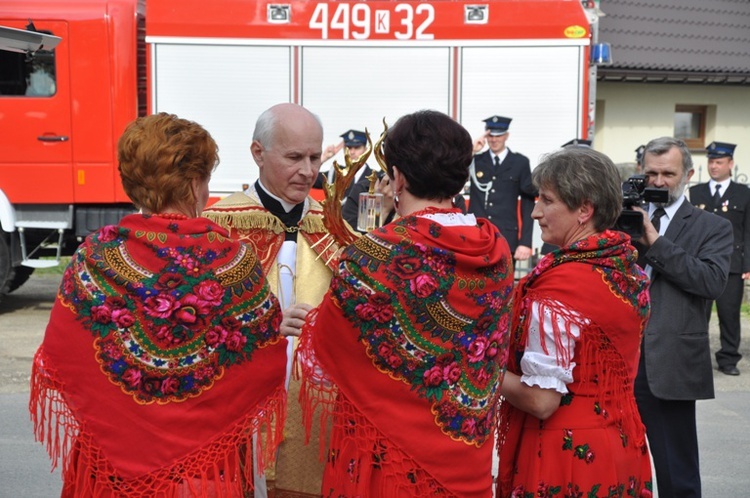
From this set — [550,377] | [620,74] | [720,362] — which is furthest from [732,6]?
[550,377]

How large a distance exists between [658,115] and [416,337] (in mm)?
16694

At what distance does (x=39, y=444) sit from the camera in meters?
5.82

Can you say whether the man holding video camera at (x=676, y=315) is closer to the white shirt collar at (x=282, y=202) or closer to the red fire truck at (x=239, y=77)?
the white shirt collar at (x=282, y=202)

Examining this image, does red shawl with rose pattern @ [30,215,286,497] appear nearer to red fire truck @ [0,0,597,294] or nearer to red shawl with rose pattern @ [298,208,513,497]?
red shawl with rose pattern @ [298,208,513,497]

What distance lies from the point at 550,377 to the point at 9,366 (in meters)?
6.29

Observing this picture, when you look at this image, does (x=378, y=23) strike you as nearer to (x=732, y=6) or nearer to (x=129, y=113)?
(x=129, y=113)

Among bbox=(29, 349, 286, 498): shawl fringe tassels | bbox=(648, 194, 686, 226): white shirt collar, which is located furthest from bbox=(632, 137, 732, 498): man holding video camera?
bbox=(29, 349, 286, 498): shawl fringe tassels

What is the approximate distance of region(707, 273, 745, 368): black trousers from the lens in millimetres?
8195

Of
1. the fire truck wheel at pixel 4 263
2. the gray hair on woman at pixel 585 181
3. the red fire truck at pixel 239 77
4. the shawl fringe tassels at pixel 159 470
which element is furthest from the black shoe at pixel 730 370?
the fire truck wheel at pixel 4 263

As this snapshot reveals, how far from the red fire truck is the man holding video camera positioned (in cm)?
649

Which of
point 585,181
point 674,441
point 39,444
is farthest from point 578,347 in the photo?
point 39,444

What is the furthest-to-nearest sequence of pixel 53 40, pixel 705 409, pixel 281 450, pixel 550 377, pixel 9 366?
pixel 9 366 → pixel 705 409 → pixel 53 40 → pixel 281 450 → pixel 550 377

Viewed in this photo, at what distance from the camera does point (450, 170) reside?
257cm

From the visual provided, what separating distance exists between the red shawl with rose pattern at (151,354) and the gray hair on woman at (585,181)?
995 mm
